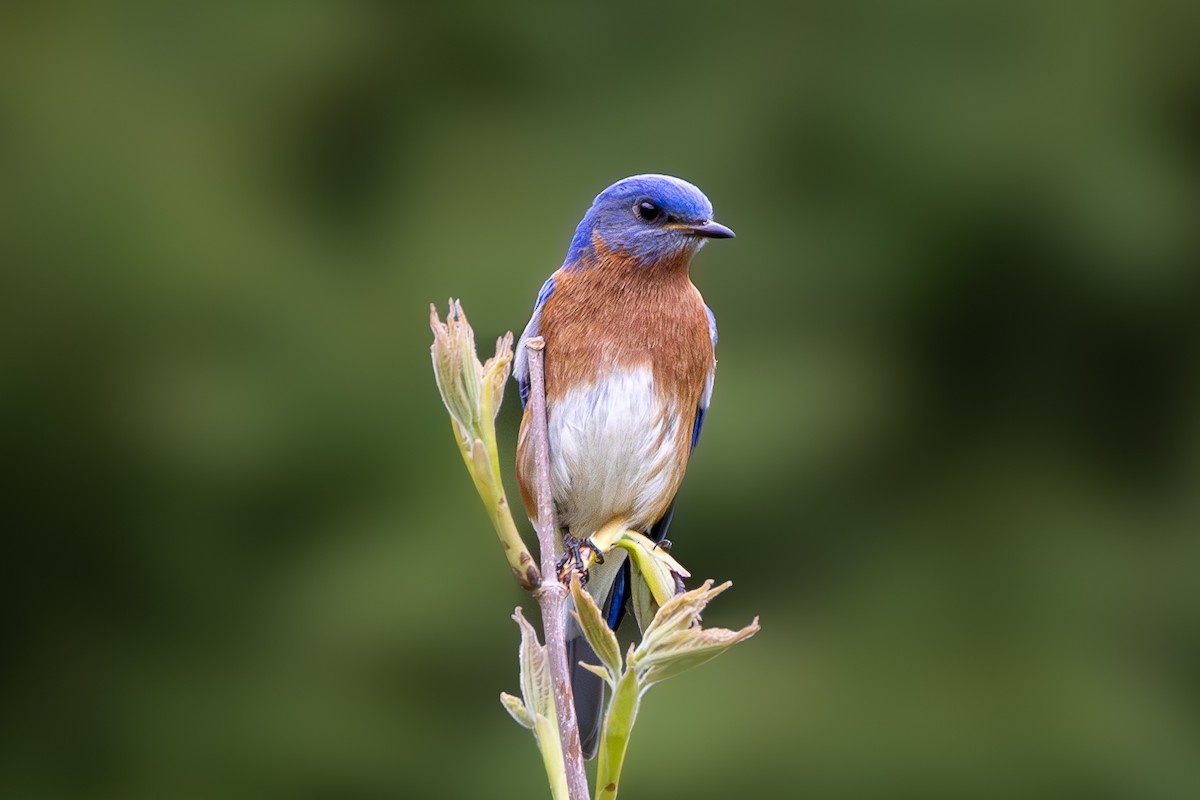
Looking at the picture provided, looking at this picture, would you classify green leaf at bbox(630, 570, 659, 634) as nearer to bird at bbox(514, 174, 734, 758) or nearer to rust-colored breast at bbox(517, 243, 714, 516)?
bird at bbox(514, 174, 734, 758)

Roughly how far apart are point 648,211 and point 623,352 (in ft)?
0.73

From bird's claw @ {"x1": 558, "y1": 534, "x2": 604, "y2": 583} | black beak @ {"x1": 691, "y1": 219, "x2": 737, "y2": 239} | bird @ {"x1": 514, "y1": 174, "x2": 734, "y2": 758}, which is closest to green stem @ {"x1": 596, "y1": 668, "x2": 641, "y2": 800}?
bird's claw @ {"x1": 558, "y1": 534, "x2": 604, "y2": 583}

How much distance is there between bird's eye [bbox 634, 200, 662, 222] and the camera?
190cm

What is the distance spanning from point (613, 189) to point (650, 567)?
830 millimetres

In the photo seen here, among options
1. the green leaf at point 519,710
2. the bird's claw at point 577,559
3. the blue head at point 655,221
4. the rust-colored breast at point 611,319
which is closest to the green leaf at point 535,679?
the green leaf at point 519,710

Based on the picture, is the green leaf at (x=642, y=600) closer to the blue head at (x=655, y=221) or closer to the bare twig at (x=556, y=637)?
the bare twig at (x=556, y=637)

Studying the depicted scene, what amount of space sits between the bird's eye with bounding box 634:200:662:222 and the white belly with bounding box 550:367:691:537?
0.24m

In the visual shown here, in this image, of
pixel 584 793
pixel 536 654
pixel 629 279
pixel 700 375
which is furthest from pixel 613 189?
pixel 584 793

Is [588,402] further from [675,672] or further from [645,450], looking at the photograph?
[675,672]

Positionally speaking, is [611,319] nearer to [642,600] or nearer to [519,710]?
[642,600]

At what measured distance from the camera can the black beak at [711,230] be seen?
5.92ft

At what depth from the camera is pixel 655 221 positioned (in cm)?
190

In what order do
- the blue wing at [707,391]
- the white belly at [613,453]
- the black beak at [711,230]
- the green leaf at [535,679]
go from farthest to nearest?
1. the blue wing at [707,391]
2. the white belly at [613,453]
3. the black beak at [711,230]
4. the green leaf at [535,679]

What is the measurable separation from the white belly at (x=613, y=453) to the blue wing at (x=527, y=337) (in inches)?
5.1
